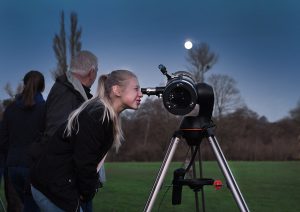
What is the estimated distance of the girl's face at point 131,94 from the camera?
2.94 meters

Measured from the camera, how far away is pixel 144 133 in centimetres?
2605

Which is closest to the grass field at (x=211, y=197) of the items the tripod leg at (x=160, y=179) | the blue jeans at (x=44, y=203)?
the tripod leg at (x=160, y=179)

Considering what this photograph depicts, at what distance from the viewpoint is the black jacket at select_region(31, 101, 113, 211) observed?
2.71m

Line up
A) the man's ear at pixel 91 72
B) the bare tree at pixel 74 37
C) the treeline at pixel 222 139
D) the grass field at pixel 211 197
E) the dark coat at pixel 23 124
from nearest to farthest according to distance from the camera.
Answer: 1. the man's ear at pixel 91 72
2. the dark coat at pixel 23 124
3. the grass field at pixel 211 197
4. the treeline at pixel 222 139
5. the bare tree at pixel 74 37

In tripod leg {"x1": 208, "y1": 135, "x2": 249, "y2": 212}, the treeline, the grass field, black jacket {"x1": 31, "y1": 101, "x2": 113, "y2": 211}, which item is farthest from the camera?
the treeline

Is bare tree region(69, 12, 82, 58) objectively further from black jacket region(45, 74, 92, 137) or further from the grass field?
black jacket region(45, 74, 92, 137)

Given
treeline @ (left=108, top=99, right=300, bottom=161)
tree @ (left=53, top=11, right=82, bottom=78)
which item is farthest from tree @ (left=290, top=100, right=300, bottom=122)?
tree @ (left=53, top=11, right=82, bottom=78)

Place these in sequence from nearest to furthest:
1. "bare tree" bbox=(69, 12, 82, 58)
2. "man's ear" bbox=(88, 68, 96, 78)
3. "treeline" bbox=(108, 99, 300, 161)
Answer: "man's ear" bbox=(88, 68, 96, 78) → "treeline" bbox=(108, 99, 300, 161) → "bare tree" bbox=(69, 12, 82, 58)

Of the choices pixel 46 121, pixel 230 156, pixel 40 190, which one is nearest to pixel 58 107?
pixel 46 121

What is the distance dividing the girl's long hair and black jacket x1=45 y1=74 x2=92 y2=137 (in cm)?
87

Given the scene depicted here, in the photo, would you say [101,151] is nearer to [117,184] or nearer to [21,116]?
[21,116]

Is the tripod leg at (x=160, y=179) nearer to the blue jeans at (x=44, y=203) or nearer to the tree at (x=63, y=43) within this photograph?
the blue jeans at (x=44, y=203)

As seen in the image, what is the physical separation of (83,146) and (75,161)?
0.32ft

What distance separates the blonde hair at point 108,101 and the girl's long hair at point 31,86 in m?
1.77
